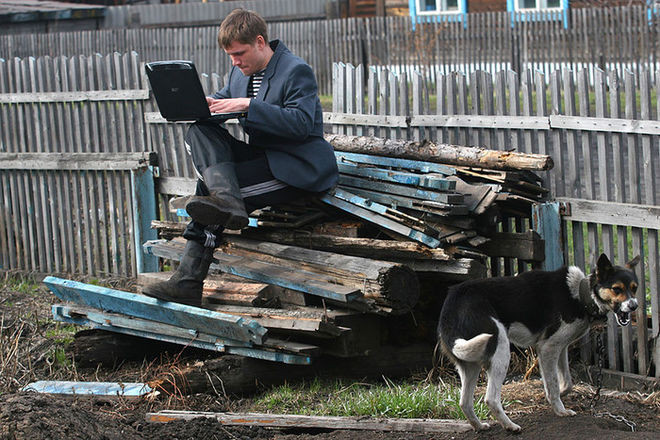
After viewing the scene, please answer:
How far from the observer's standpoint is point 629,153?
6.36m

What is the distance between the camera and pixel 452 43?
20.7m

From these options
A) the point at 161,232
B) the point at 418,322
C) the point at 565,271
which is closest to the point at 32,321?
the point at 161,232

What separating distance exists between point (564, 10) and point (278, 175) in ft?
49.3

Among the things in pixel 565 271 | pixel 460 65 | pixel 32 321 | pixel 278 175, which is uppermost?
pixel 460 65

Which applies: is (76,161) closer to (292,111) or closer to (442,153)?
(292,111)

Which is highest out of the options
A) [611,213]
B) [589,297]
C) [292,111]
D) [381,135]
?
[292,111]

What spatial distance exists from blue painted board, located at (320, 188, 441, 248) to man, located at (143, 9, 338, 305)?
6.0 inches

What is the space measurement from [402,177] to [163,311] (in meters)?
1.98

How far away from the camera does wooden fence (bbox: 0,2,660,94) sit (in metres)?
18.6

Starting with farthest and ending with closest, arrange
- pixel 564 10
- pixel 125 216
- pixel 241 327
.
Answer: pixel 564 10
pixel 125 216
pixel 241 327

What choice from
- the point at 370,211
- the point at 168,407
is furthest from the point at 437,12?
the point at 168,407

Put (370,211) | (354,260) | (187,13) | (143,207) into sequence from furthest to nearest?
(187,13), (143,207), (370,211), (354,260)

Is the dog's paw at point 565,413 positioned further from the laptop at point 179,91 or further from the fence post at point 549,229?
the laptop at point 179,91

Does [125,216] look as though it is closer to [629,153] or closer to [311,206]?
[311,206]
